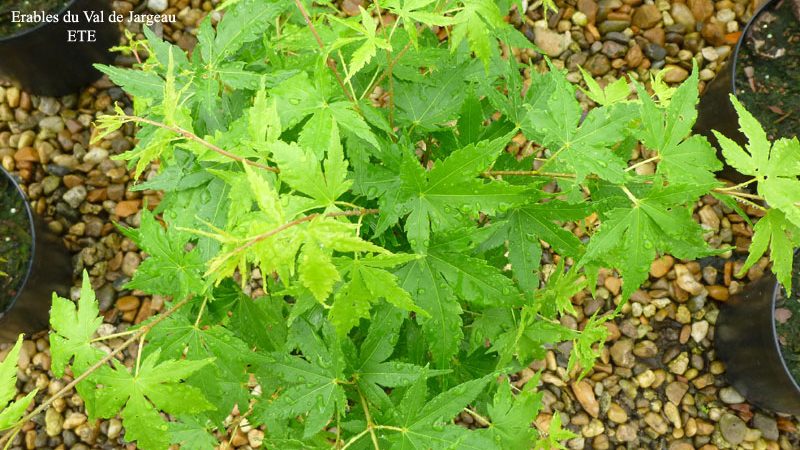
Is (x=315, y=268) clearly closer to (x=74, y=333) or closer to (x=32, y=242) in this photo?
(x=74, y=333)

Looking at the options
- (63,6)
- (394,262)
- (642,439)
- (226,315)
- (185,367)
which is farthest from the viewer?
(63,6)

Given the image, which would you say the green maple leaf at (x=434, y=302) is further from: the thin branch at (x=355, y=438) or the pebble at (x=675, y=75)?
the pebble at (x=675, y=75)

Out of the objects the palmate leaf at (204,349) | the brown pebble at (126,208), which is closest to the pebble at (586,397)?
the palmate leaf at (204,349)

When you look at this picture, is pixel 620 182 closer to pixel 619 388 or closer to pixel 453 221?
pixel 453 221

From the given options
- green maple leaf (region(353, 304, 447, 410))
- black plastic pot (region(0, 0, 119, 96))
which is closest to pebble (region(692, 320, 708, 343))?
green maple leaf (region(353, 304, 447, 410))

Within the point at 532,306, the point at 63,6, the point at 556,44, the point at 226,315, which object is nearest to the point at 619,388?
the point at 532,306
